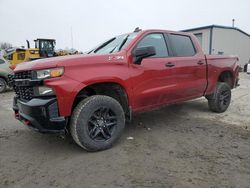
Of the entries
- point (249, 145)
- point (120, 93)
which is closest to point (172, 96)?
point (120, 93)

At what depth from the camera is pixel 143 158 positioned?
3648mm

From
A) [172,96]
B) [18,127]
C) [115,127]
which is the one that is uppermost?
[172,96]

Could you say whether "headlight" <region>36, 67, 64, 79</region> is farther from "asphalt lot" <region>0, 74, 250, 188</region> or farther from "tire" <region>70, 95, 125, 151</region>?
"asphalt lot" <region>0, 74, 250, 188</region>

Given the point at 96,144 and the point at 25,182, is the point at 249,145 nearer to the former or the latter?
the point at 96,144

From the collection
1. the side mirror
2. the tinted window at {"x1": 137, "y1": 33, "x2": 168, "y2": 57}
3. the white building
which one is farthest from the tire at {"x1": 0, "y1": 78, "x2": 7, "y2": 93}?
the white building

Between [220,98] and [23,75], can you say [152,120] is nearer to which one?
[220,98]

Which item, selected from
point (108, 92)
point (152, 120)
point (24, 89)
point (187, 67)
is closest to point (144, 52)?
point (108, 92)

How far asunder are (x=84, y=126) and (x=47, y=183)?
918 millimetres

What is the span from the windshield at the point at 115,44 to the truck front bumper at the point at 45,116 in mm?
1527

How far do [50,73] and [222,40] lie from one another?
66.6ft

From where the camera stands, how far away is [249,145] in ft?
13.5

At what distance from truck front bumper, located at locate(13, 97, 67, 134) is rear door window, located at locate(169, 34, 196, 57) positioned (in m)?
2.66

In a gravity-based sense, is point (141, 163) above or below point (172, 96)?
below

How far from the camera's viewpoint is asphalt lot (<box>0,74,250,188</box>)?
10.0 ft
